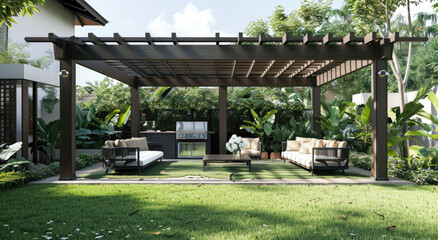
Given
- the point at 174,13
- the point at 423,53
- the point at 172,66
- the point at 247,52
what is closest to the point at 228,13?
the point at 174,13

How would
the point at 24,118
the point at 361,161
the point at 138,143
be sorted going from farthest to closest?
the point at 138,143, the point at 361,161, the point at 24,118

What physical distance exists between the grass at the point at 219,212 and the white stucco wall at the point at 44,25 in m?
7.45

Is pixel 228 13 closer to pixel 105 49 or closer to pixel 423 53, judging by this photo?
pixel 423 53

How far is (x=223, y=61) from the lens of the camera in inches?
384

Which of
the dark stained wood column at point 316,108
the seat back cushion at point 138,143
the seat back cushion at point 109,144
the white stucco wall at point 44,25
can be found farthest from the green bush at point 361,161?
the white stucco wall at point 44,25

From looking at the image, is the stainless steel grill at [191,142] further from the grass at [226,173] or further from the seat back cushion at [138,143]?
the grass at [226,173]

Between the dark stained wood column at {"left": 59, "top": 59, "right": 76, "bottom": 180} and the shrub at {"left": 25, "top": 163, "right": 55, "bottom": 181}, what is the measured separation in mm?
519

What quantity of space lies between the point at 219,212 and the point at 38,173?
16.5ft

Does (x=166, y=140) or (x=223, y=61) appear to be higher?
(x=223, y=61)

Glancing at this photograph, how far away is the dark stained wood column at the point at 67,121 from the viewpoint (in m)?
7.83

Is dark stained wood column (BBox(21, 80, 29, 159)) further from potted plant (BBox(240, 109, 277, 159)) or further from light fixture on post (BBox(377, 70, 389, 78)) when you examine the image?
light fixture on post (BBox(377, 70, 389, 78))

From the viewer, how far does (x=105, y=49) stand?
26.3ft

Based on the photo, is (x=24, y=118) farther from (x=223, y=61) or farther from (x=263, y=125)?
(x=263, y=125)

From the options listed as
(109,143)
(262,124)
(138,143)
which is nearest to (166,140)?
(138,143)
